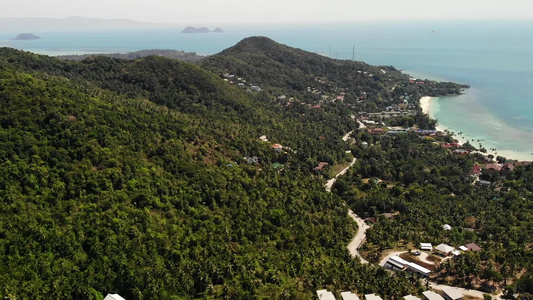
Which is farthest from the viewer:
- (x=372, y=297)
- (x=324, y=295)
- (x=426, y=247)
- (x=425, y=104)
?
(x=425, y=104)

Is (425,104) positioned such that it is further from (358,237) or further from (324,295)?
(324,295)

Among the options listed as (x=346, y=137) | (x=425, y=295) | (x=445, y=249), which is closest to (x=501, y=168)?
(x=346, y=137)

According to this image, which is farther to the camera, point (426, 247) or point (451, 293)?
point (426, 247)

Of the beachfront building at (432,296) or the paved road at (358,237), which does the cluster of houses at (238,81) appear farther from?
the beachfront building at (432,296)

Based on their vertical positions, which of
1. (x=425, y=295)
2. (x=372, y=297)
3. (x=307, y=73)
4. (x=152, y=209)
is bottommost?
(x=425, y=295)

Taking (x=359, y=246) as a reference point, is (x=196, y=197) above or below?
above

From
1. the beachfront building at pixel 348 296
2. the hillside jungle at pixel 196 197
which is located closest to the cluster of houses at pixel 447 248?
the hillside jungle at pixel 196 197

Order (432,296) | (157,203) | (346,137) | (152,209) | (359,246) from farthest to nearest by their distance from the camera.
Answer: (346,137)
(359,246)
(157,203)
(152,209)
(432,296)

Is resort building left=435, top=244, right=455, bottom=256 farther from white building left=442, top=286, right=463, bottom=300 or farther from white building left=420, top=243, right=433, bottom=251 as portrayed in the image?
white building left=442, top=286, right=463, bottom=300

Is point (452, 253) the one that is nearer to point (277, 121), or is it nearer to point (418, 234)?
point (418, 234)
